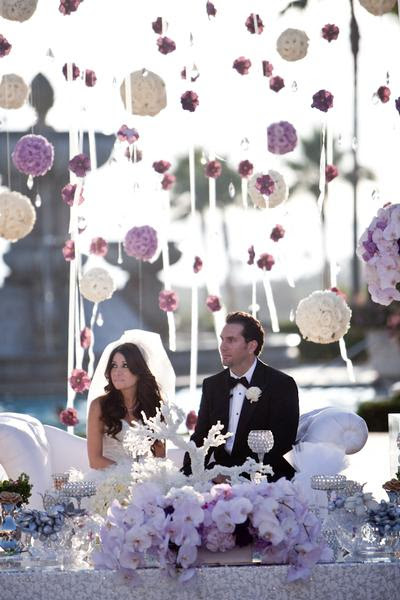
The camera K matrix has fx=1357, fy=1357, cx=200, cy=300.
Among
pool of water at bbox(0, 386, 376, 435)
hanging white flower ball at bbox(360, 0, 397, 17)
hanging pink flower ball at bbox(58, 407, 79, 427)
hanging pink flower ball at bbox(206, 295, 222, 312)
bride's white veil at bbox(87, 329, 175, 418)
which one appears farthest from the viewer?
pool of water at bbox(0, 386, 376, 435)

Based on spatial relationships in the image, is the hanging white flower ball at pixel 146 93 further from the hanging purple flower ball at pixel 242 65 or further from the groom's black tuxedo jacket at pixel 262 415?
the groom's black tuxedo jacket at pixel 262 415

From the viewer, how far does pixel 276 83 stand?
7434 mm

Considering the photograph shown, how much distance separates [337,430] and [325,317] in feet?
2.95

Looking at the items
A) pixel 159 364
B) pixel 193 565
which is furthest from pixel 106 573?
pixel 159 364

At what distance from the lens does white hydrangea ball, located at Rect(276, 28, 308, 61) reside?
23.5ft

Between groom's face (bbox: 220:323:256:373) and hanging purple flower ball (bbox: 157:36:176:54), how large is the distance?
1.68 metres

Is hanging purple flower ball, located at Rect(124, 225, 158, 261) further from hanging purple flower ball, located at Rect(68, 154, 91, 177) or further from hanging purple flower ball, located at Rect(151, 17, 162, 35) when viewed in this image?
hanging purple flower ball, located at Rect(151, 17, 162, 35)

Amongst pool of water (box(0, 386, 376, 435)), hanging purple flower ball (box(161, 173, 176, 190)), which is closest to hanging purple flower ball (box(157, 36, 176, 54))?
hanging purple flower ball (box(161, 173, 176, 190))

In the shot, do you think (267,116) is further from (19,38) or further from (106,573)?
(106,573)

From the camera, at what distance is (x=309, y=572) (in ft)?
13.4

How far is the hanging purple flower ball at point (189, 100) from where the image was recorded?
24.3ft

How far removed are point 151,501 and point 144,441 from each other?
423 mm

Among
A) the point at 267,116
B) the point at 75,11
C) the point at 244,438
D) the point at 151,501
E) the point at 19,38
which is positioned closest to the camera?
the point at 151,501

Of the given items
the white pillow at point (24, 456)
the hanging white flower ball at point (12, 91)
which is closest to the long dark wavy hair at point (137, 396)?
the white pillow at point (24, 456)
